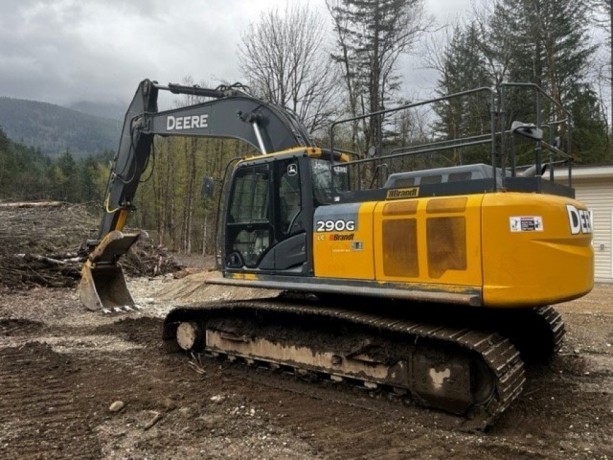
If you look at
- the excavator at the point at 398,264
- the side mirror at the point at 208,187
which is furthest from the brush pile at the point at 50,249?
the side mirror at the point at 208,187

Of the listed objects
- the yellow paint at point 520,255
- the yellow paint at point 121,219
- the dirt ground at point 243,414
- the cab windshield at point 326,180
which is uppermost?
the cab windshield at point 326,180

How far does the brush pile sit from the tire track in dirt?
7.03 meters

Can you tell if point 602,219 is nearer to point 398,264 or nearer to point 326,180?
point 326,180

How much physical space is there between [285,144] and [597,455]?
4.67m

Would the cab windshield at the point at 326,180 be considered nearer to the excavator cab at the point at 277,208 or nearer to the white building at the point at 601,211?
the excavator cab at the point at 277,208

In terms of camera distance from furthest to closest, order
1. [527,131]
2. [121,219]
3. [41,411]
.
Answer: [121,219], [41,411], [527,131]

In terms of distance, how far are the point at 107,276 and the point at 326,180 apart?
6012mm

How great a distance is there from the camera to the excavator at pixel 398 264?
15.1 feet

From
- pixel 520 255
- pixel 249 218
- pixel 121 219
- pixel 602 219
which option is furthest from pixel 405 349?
pixel 602 219

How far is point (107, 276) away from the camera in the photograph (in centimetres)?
1051

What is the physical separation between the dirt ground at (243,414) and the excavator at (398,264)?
0.28 metres

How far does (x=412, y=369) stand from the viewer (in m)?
5.08

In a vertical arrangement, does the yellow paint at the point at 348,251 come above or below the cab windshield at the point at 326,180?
below

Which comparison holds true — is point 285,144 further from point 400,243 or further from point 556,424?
point 556,424
